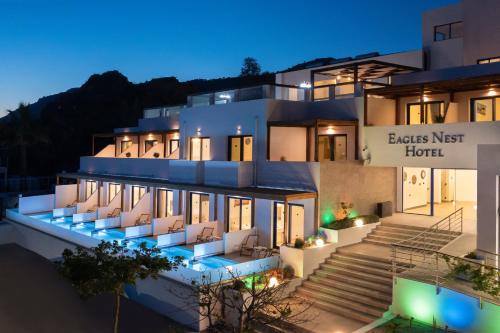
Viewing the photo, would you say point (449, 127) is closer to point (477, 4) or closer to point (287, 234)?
point (287, 234)

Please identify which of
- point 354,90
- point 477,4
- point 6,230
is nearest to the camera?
point 354,90

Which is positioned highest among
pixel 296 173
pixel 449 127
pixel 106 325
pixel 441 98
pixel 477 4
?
pixel 477 4

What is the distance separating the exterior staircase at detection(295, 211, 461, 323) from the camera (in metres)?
13.8

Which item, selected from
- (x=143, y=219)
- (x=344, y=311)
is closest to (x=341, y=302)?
(x=344, y=311)

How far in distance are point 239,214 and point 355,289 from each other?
24.6 ft

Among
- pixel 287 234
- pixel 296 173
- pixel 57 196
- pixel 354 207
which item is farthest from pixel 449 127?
pixel 57 196

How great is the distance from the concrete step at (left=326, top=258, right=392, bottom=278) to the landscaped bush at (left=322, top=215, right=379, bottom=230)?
1.45 m

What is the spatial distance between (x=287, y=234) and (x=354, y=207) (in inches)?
132

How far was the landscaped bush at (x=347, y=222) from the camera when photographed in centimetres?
1748

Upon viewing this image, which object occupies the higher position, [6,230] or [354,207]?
[354,207]

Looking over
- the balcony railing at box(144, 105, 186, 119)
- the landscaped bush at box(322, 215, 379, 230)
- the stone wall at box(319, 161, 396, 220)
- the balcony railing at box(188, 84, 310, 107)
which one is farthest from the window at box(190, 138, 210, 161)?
the landscaped bush at box(322, 215, 379, 230)

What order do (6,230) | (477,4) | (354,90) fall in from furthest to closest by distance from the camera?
(6,230)
(477,4)
(354,90)

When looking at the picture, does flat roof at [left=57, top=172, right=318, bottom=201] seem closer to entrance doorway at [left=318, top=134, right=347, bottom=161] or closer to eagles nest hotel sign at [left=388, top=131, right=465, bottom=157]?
entrance doorway at [left=318, top=134, right=347, bottom=161]

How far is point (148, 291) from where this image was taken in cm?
1700
